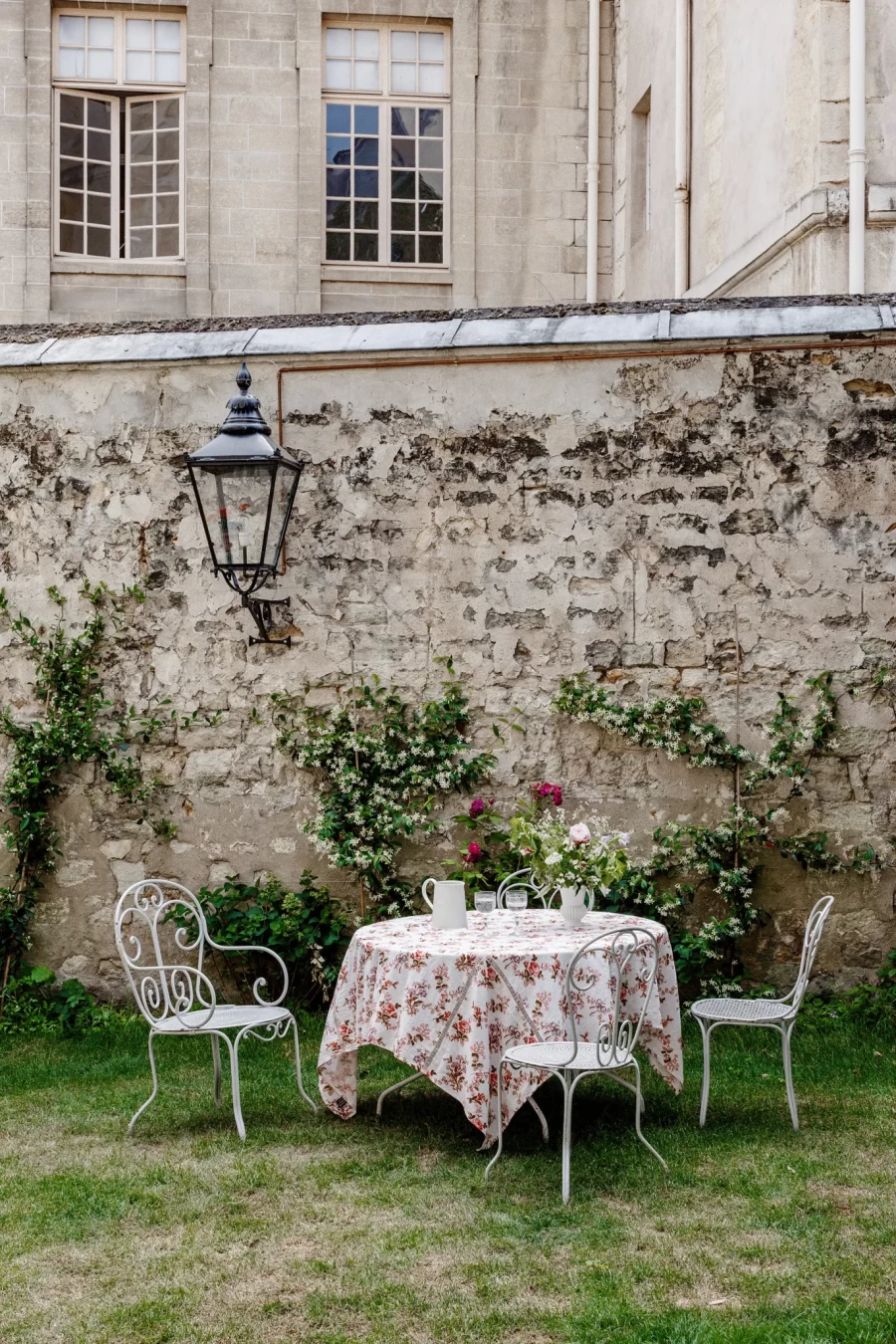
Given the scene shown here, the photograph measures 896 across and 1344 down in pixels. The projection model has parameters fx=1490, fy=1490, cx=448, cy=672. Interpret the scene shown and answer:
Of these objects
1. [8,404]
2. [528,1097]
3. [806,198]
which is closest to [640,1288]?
[528,1097]

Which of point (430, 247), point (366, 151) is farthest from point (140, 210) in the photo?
point (430, 247)

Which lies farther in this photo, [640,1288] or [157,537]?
[157,537]

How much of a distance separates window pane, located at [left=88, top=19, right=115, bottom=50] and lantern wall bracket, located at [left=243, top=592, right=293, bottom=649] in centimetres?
887

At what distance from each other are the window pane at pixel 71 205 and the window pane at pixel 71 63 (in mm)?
993

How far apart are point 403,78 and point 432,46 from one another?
0.39 meters

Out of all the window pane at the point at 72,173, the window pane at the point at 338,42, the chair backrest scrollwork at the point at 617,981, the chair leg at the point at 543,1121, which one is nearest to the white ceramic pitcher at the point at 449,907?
the chair backrest scrollwork at the point at 617,981

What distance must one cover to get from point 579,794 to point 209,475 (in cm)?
200

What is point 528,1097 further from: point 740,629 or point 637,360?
point 637,360

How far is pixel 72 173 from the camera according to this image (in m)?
13.1

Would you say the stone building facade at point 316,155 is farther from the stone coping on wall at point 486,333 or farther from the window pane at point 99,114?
the stone coping on wall at point 486,333

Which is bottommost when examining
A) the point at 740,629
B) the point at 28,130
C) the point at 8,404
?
the point at 740,629

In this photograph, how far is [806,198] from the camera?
8.51m

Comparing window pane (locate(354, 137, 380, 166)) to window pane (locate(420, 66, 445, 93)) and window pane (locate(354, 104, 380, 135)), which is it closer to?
window pane (locate(354, 104, 380, 135))

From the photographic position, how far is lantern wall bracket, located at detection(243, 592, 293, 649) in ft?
20.3
